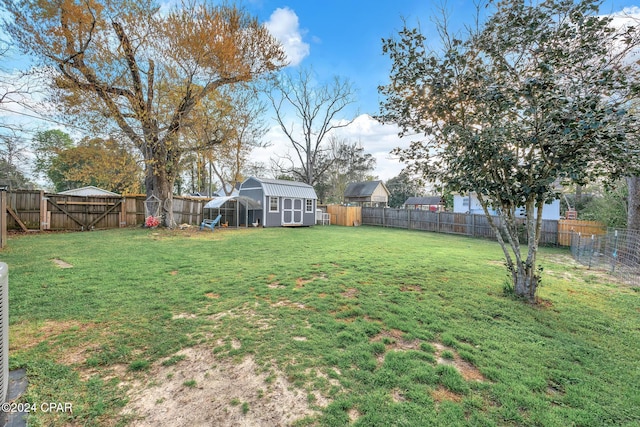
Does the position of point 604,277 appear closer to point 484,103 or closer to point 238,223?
point 484,103

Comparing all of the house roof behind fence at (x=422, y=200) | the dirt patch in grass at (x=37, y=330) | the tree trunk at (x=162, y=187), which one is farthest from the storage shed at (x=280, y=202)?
the house roof behind fence at (x=422, y=200)

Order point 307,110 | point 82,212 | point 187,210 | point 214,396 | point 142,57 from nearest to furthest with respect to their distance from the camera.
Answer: point 214,396, point 142,57, point 82,212, point 187,210, point 307,110

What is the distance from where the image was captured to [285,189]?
17078mm

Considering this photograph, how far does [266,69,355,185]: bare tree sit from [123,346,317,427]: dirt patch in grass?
879 inches

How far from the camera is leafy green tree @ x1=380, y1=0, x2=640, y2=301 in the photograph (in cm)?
309

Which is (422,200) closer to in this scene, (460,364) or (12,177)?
(460,364)

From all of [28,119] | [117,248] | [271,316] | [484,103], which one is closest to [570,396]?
[271,316]

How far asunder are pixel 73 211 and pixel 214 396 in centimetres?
1327

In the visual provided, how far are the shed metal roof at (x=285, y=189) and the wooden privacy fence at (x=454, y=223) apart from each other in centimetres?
554

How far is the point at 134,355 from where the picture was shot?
2.33 meters

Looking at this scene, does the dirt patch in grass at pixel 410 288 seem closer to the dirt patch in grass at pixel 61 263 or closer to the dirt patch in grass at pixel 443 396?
the dirt patch in grass at pixel 443 396

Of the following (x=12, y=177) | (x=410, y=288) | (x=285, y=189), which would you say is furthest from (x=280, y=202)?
(x=12, y=177)

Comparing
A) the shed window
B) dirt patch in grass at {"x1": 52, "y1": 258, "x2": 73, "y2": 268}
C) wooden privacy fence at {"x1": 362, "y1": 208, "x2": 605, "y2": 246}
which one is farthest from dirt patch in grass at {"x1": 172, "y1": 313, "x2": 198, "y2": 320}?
the shed window

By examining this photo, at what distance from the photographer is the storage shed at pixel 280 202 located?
16.0m
